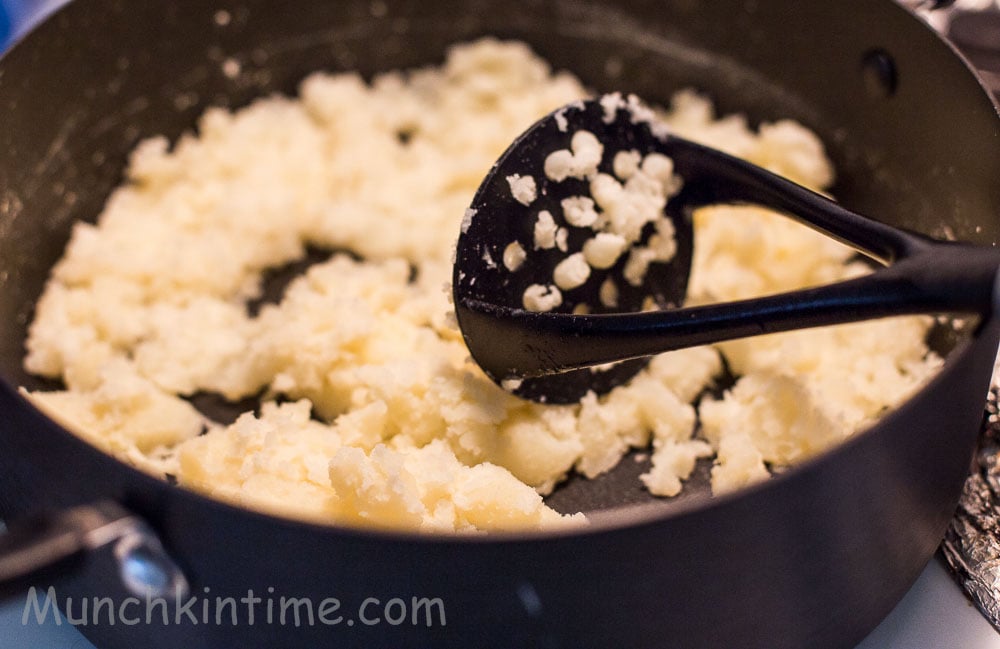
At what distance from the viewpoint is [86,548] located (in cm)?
55

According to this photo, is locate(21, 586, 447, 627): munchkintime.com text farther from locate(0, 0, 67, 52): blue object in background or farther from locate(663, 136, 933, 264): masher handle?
locate(0, 0, 67, 52): blue object in background

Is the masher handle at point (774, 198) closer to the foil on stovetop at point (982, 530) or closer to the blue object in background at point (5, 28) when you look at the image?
the foil on stovetop at point (982, 530)

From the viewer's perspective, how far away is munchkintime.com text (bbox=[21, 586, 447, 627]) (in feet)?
1.94

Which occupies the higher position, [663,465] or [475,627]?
[475,627]

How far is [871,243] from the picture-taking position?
77cm

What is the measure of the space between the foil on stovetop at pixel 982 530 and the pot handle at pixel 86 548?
0.67 meters

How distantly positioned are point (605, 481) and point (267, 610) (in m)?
0.41

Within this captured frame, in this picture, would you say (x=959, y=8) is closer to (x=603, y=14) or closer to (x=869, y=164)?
(x=869, y=164)

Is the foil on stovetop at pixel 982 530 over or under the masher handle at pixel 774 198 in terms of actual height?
under

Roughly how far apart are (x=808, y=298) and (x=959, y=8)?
2.51 ft

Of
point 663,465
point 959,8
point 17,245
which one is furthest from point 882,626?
point 17,245

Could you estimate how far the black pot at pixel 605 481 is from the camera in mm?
570

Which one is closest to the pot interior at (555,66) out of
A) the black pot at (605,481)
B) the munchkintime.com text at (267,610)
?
the black pot at (605,481)

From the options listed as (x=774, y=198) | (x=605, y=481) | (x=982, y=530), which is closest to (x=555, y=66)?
(x=774, y=198)
